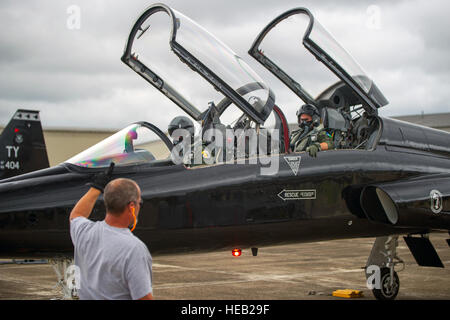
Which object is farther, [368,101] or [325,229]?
[368,101]

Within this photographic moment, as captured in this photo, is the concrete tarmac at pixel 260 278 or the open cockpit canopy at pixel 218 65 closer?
the open cockpit canopy at pixel 218 65

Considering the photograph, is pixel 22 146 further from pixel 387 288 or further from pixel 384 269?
pixel 387 288

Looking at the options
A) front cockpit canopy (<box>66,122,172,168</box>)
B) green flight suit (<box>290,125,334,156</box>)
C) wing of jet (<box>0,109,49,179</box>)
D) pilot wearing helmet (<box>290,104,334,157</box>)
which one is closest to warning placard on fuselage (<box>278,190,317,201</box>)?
pilot wearing helmet (<box>290,104,334,157</box>)

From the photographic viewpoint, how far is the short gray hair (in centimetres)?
281

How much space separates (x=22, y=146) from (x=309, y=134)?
7.64 metres

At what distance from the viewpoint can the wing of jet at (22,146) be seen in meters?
12.3

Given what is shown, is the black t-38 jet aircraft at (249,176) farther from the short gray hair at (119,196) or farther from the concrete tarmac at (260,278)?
the short gray hair at (119,196)

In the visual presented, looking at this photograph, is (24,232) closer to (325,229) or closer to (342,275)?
(325,229)

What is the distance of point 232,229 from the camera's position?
19.0 feet

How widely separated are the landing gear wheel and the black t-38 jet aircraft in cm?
2

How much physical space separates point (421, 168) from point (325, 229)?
180cm

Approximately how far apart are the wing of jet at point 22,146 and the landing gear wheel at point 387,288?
24.8ft

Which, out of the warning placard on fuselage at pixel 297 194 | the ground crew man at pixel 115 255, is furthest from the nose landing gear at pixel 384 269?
the ground crew man at pixel 115 255
